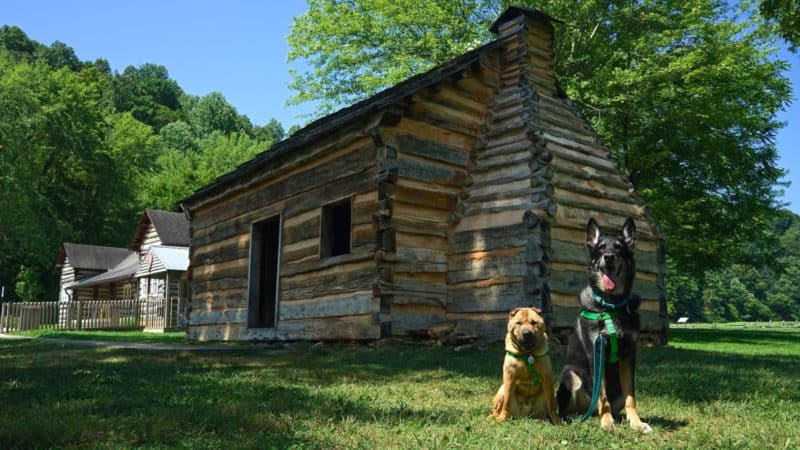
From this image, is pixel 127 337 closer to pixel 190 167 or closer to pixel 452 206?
pixel 452 206

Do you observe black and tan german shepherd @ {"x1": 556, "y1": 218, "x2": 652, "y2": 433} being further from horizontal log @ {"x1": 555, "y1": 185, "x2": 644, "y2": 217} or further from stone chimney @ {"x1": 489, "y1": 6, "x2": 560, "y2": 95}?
stone chimney @ {"x1": 489, "y1": 6, "x2": 560, "y2": 95}

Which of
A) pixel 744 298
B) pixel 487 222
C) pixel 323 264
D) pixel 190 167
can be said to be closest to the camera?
pixel 487 222

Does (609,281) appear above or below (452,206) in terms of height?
below

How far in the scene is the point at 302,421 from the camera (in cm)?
452

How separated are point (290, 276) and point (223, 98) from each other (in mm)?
Result: 80716

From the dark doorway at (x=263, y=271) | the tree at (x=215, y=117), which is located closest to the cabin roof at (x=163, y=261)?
the dark doorway at (x=263, y=271)

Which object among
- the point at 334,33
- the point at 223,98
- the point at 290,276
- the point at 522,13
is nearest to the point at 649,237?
the point at 522,13

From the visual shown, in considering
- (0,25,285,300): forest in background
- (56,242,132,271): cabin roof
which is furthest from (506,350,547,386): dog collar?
(0,25,285,300): forest in background

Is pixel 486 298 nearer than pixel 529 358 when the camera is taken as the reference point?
No

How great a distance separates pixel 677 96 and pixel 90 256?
1552 inches

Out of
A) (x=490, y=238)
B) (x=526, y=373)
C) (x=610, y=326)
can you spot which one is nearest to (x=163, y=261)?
(x=490, y=238)

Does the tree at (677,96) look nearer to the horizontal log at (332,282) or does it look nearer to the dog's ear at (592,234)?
the horizontal log at (332,282)

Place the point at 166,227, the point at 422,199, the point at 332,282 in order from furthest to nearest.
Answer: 1. the point at 166,227
2. the point at 332,282
3. the point at 422,199

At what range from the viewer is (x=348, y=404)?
524 centimetres
